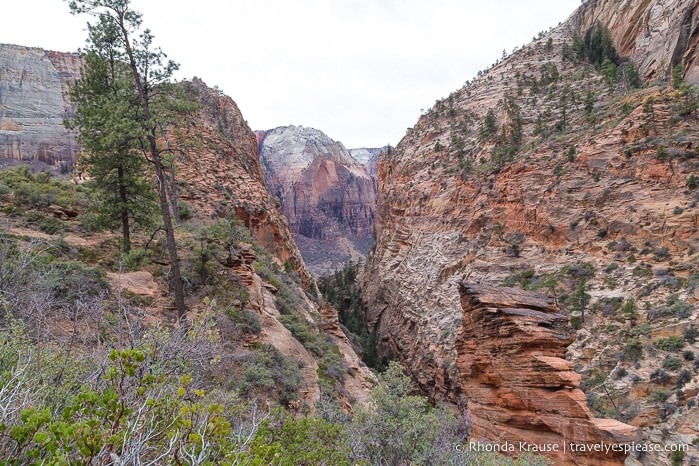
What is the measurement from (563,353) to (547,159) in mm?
19171

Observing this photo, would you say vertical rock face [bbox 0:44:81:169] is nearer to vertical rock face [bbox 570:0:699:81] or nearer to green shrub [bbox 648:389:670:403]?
green shrub [bbox 648:389:670:403]

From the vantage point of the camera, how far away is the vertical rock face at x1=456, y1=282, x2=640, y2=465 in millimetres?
9609

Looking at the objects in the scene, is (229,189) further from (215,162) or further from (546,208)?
(546,208)

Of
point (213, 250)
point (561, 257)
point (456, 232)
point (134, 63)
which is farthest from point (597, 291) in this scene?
point (134, 63)

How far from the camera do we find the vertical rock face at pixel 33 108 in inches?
2112

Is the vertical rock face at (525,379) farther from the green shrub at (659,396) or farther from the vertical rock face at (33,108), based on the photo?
the vertical rock face at (33,108)

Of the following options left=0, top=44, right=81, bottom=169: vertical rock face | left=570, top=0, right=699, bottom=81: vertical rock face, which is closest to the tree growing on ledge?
left=570, top=0, right=699, bottom=81: vertical rock face

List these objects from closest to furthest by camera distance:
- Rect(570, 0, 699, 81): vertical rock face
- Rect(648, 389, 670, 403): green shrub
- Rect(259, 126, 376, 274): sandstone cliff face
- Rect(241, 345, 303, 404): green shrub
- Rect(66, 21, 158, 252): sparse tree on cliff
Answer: Rect(66, 21, 158, 252): sparse tree on cliff → Rect(241, 345, 303, 404): green shrub → Rect(648, 389, 670, 403): green shrub → Rect(570, 0, 699, 81): vertical rock face → Rect(259, 126, 376, 274): sandstone cliff face

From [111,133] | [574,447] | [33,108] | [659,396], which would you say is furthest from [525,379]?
[33,108]

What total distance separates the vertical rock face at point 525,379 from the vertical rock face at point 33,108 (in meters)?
62.8

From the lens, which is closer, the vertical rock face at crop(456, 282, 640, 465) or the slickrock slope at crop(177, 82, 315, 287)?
the vertical rock face at crop(456, 282, 640, 465)

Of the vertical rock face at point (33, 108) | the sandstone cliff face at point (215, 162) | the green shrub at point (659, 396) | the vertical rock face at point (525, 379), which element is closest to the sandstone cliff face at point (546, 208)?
the green shrub at point (659, 396)

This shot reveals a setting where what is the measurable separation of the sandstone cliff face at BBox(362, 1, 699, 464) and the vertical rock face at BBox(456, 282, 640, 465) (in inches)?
32.8

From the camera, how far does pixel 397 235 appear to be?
4003cm
